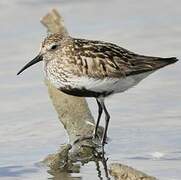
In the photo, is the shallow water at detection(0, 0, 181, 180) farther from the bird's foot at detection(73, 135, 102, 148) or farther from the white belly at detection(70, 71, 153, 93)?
the white belly at detection(70, 71, 153, 93)

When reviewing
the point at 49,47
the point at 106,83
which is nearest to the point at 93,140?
the point at 106,83

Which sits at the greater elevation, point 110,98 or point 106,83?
point 106,83

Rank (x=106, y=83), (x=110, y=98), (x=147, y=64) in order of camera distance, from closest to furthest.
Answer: (x=106, y=83) < (x=147, y=64) < (x=110, y=98)

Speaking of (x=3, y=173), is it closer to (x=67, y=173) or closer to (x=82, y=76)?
(x=67, y=173)

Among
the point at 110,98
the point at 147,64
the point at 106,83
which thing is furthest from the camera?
the point at 110,98

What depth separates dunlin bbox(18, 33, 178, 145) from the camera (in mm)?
8336

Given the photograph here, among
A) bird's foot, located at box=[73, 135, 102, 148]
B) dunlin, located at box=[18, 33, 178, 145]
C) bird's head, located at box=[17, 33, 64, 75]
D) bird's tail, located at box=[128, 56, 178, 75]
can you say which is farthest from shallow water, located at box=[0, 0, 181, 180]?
bird's head, located at box=[17, 33, 64, 75]

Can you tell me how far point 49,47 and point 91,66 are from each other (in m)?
0.43

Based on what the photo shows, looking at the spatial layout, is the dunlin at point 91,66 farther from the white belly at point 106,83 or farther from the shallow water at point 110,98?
the shallow water at point 110,98

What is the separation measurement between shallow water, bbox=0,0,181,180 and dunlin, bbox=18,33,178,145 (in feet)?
1.66

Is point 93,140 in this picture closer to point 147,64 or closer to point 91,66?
point 91,66

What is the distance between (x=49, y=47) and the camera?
852cm

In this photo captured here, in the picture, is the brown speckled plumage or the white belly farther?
the brown speckled plumage

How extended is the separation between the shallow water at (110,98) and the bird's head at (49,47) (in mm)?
785
